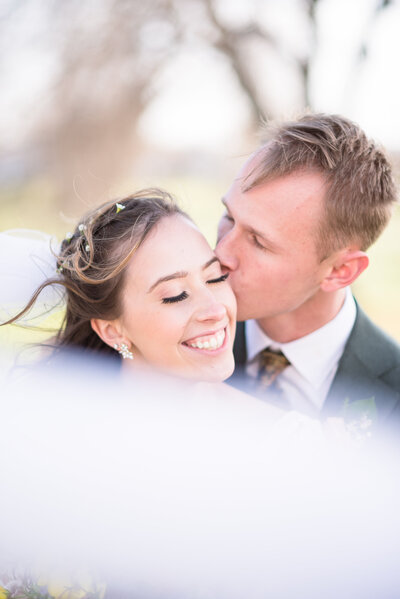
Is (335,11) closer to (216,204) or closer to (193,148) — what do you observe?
(193,148)

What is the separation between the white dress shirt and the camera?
3436 millimetres

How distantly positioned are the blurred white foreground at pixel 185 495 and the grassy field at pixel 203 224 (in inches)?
35.1

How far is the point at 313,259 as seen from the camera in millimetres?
3201

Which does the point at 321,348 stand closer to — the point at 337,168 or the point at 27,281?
the point at 337,168

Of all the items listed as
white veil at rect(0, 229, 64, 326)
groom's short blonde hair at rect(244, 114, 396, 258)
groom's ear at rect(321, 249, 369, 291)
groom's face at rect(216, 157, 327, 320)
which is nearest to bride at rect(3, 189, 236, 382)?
white veil at rect(0, 229, 64, 326)

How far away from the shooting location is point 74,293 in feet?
9.27

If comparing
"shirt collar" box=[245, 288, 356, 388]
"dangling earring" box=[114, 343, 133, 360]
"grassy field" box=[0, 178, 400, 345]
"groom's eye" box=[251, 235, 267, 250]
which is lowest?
"dangling earring" box=[114, 343, 133, 360]

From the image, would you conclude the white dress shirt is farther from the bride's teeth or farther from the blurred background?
the blurred background

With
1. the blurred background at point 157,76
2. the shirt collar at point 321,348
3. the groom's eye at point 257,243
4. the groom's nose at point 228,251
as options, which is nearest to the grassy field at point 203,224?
the blurred background at point 157,76

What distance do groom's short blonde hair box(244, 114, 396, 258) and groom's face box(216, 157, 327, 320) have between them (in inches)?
2.3

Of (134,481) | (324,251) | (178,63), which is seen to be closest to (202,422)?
(134,481)

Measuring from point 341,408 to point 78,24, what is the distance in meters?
4.41

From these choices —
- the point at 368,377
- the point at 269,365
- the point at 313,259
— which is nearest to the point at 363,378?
the point at 368,377

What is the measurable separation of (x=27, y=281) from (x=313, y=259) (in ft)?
5.11
